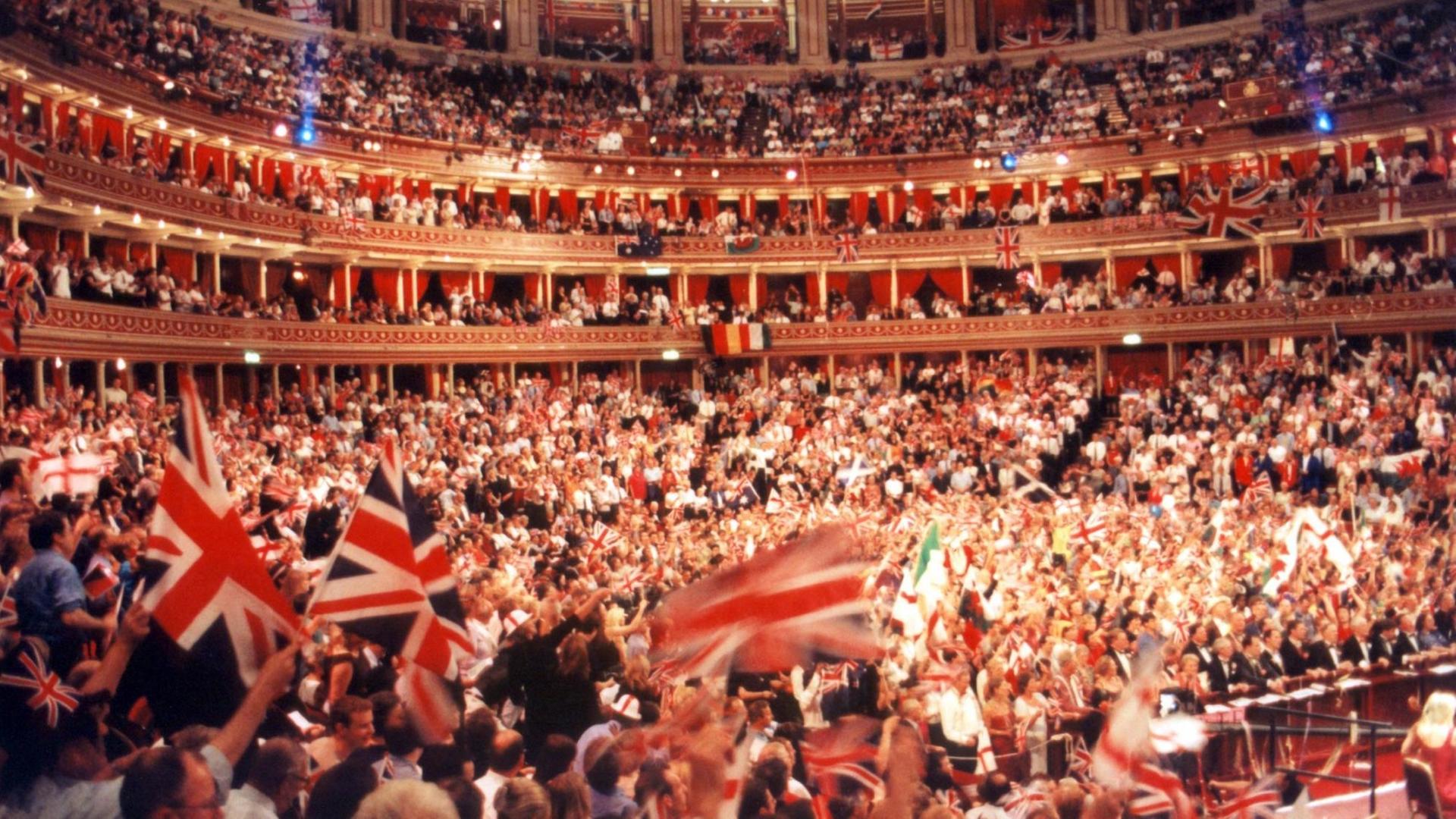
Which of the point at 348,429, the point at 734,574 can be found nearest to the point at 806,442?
the point at 348,429

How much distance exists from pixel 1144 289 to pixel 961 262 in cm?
612

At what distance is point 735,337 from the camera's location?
37969mm

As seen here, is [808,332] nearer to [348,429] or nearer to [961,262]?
[961,262]

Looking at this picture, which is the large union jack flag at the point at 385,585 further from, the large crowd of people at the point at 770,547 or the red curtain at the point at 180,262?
the red curtain at the point at 180,262

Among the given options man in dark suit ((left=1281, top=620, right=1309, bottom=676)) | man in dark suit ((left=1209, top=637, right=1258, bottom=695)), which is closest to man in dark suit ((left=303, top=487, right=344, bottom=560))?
man in dark suit ((left=1209, top=637, right=1258, bottom=695))

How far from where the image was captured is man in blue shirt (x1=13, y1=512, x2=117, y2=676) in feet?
21.4

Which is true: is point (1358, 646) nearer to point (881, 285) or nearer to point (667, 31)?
point (881, 285)

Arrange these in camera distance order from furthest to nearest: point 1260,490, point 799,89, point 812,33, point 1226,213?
point 812,33
point 799,89
point 1226,213
point 1260,490

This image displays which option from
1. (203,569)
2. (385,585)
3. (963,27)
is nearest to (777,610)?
(385,585)

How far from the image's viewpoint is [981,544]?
1898cm

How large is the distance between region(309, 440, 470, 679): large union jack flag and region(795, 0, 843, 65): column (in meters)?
40.3

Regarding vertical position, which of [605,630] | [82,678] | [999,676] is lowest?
A: [999,676]

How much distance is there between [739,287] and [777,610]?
35130mm

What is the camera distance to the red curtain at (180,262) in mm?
30703
